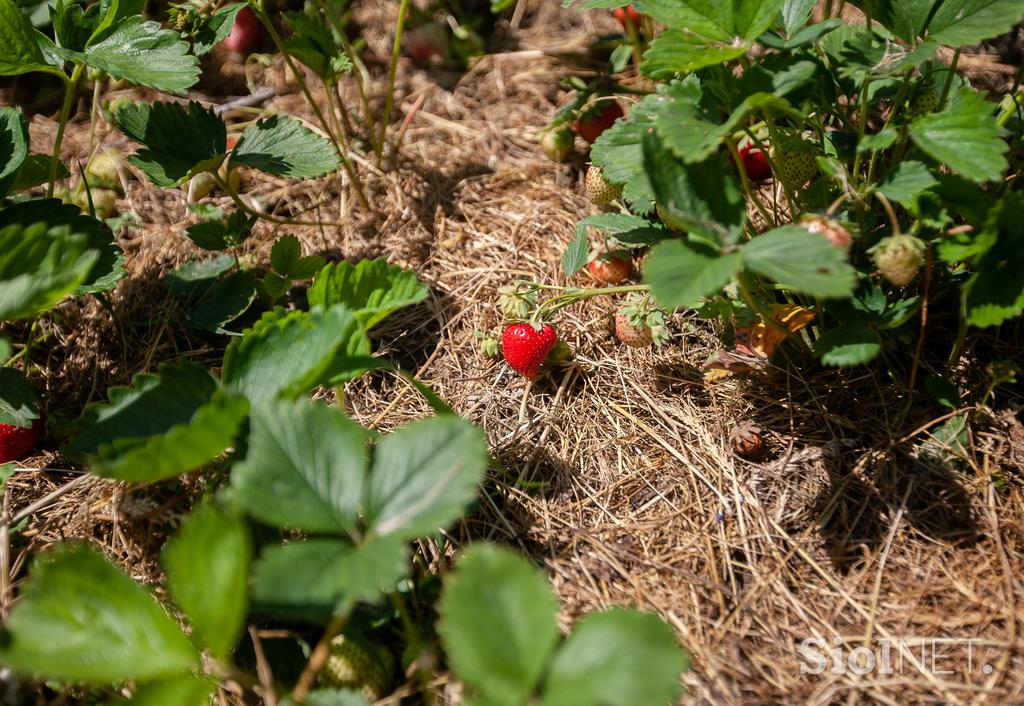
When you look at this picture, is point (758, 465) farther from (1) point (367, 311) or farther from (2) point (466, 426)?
(1) point (367, 311)

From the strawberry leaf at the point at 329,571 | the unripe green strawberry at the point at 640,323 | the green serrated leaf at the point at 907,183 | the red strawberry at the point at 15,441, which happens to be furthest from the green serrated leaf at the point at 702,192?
the red strawberry at the point at 15,441

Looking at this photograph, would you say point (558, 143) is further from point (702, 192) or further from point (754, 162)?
point (702, 192)

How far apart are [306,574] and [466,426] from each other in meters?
0.32

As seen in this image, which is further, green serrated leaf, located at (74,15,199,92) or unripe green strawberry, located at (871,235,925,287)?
green serrated leaf, located at (74,15,199,92)

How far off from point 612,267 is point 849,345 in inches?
28.2

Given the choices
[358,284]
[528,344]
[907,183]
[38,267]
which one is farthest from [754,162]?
[38,267]

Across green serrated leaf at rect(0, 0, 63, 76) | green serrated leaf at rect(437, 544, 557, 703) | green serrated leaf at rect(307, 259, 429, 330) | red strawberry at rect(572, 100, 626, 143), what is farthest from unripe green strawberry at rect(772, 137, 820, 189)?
green serrated leaf at rect(0, 0, 63, 76)

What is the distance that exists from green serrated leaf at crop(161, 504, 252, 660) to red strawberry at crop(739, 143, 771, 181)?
1.63 metres

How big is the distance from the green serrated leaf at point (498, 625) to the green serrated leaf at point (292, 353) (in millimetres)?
462

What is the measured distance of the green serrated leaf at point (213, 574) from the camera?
108 centimetres

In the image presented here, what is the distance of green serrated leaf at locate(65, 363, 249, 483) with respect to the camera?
1.21m

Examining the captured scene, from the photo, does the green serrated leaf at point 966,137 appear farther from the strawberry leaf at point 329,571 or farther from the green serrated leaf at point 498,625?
the strawberry leaf at point 329,571

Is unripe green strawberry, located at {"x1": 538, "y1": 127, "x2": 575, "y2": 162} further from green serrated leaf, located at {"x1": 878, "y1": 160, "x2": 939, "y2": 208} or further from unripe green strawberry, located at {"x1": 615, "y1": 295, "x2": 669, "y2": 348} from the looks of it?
green serrated leaf, located at {"x1": 878, "y1": 160, "x2": 939, "y2": 208}

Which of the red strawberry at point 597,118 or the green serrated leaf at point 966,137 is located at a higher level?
the green serrated leaf at point 966,137
